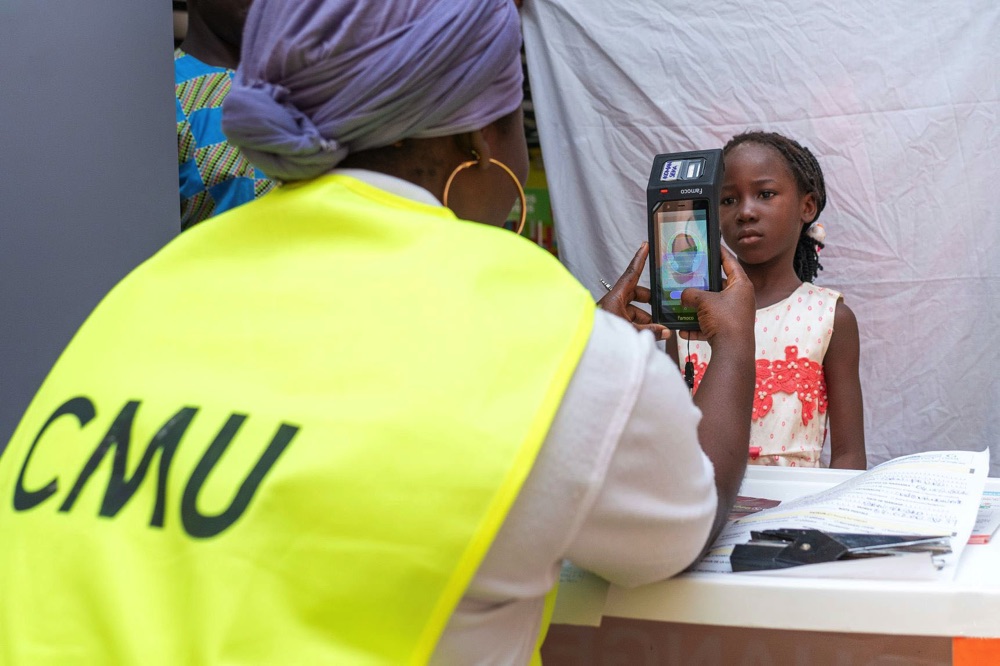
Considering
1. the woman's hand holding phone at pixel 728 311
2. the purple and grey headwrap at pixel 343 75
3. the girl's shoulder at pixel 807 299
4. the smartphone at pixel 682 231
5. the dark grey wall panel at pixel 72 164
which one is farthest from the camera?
the girl's shoulder at pixel 807 299

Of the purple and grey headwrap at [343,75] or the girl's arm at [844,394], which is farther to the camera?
the girl's arm at [844,394]

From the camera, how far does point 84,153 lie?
1.48m

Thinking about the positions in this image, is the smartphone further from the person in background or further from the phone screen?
the person in background

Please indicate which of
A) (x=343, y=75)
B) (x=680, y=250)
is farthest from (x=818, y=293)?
(x=343, y=75)

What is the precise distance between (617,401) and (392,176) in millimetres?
279

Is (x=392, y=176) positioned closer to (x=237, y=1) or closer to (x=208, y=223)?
(x=208, y=223)

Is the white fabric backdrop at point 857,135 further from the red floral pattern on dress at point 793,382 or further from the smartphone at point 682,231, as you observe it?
the smartphone at point 682,231

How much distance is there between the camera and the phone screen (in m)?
1.17

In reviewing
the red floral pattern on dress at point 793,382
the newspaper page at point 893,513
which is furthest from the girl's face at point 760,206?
the newspaper page at point 893,513

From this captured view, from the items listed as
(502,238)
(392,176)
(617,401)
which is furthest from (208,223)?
(617,401)

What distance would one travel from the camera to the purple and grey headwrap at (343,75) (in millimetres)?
704

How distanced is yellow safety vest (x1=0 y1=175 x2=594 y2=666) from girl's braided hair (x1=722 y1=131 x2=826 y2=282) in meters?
1.53

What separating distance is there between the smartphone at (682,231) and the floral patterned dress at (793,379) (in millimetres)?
743

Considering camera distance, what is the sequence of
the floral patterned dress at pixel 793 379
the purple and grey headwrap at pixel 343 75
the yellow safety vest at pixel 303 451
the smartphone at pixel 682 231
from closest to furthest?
the yellow safety vest at pixel 303 451 → the purple and grey headwrap at pixel 343 75 → the smartphone at pixel 682 231 → the floral patterned dress at pixel 793 379
